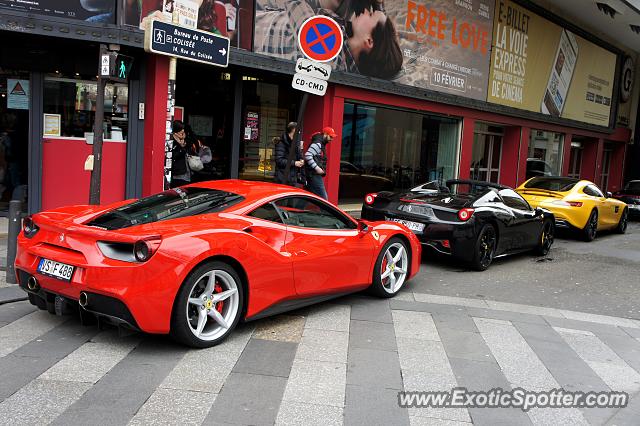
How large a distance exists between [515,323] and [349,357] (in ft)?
7.43

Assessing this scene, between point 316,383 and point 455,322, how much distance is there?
2277 mm

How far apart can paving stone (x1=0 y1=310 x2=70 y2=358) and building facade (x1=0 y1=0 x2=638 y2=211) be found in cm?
358

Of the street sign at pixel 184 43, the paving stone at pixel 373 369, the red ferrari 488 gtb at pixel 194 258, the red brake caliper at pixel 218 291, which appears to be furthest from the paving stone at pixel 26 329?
the street sign at pixel 184 43

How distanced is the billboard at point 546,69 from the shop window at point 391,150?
7.44 ft

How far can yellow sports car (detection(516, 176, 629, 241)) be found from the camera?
12250 mm

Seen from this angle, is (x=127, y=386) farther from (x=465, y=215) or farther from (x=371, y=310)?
(x=465, y=215)

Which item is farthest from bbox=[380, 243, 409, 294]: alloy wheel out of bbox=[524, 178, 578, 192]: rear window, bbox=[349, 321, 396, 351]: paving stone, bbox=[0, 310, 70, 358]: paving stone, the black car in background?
the black car in background

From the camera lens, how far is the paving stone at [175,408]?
11.0 ft

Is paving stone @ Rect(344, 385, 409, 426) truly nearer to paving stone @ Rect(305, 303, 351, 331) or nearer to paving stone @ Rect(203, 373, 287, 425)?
paving stone @ Rect(203, 373, 287, 425)

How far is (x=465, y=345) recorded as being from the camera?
5141 millimetres

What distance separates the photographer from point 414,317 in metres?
5.93

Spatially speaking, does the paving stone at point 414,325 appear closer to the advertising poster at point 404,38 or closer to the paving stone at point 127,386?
the paving stone at point 127,386

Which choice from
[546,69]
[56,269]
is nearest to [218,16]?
[56,269]

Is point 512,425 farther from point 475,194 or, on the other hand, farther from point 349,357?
point 475,194
